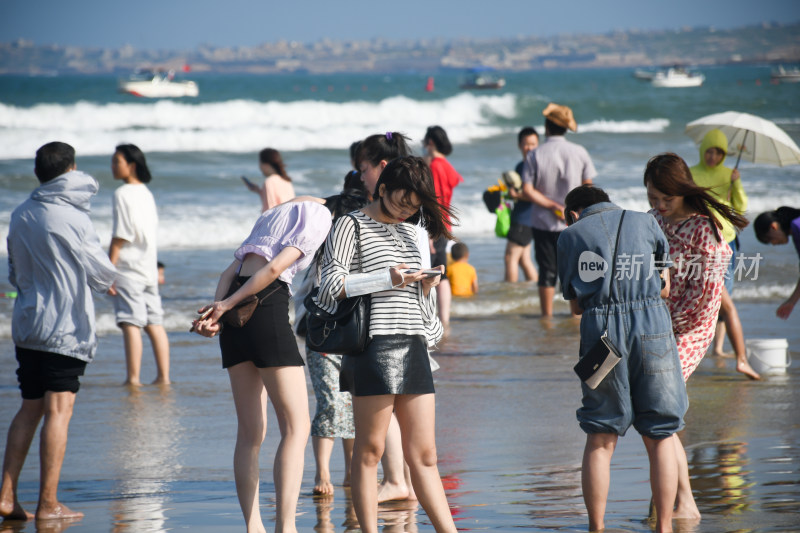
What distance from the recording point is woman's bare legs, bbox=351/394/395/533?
3426 millimetres

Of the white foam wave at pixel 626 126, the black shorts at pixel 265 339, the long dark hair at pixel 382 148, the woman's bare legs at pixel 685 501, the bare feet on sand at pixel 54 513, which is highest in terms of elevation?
the white foam wave at pixel 626 126

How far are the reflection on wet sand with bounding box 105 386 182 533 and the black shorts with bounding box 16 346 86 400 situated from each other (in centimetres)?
66

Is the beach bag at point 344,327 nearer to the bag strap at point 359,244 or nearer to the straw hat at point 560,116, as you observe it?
the bag strap at point 359,244

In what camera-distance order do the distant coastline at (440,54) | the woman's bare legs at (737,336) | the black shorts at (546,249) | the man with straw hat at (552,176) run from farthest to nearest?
the distant coastline at (440,54), the black shorts at (546,249), the man with straw hat at (552,176), the woman's bare legs at (737,336)

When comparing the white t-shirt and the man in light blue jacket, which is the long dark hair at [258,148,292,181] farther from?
the man in light blue jacket

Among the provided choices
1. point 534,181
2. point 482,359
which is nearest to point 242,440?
point 482,359

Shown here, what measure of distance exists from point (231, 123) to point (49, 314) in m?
33.7

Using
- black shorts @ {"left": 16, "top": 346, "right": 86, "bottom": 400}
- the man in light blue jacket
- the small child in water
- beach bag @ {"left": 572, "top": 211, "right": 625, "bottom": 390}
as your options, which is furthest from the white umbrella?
black shorts @ {"left": 16, "top": 346, "right": 86, "bottom": 400}

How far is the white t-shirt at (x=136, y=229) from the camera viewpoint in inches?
268

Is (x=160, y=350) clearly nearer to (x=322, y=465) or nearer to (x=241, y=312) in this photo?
(x=322, y=465)

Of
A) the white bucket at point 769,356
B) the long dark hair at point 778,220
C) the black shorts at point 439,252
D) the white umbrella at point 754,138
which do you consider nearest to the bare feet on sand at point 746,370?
the white bucket at point 769,356

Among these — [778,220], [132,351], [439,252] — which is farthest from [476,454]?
[132,351]

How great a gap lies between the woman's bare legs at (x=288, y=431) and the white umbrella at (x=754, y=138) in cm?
508

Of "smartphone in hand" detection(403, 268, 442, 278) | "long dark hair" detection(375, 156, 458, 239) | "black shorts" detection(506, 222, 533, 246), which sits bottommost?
"black shorts" detection(506, 222, 533, 246)
